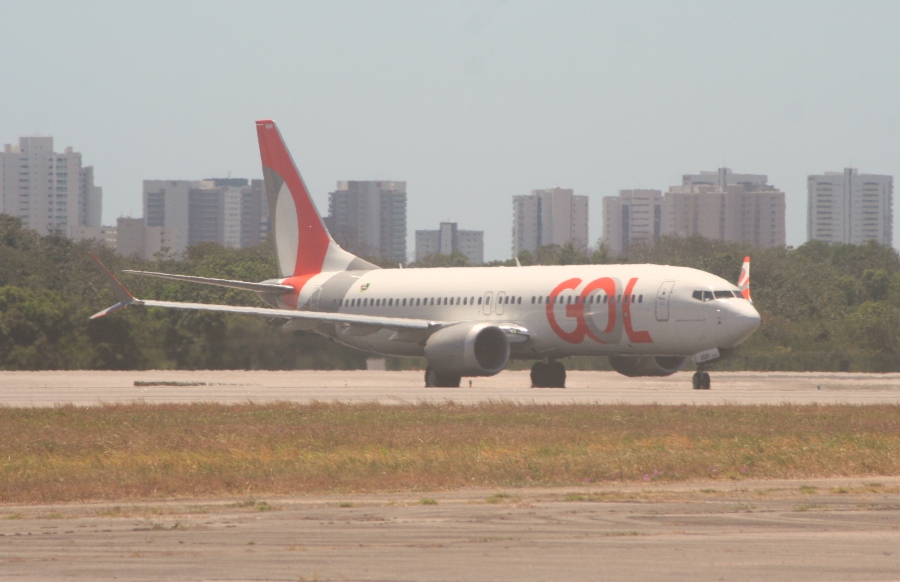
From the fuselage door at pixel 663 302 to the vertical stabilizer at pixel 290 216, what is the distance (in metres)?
14.3

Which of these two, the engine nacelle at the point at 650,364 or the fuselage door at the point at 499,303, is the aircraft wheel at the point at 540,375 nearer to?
the fuselage door at the point at 499,303

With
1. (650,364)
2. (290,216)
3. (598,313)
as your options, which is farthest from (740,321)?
(290,216)

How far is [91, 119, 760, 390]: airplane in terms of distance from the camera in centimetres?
3925

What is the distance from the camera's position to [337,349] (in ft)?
171

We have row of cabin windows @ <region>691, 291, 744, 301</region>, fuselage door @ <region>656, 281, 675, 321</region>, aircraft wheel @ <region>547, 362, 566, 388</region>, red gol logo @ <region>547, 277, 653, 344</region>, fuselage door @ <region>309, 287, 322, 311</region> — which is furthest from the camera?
fuselage door @ <region>309, 287, 322, 311</region>

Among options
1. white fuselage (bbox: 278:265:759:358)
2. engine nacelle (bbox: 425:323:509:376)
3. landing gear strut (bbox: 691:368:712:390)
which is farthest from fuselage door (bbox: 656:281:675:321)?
engine nacelle (bbox: 425:323:509:376)

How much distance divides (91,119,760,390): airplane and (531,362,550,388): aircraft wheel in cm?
4

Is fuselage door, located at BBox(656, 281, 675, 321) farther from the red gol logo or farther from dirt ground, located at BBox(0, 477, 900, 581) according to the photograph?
dirt ground, located at BBox(0, 477, 900, 581)

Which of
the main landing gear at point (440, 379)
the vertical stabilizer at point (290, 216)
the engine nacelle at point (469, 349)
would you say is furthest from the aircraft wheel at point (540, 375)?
the vertical stabilizer at point (290, 216)

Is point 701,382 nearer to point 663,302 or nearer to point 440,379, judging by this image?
point 663,302

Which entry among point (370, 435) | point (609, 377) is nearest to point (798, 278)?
point (609, 377)

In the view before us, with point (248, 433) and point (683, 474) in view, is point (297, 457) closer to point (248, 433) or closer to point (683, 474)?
point (248, 433)

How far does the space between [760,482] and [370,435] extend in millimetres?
7822

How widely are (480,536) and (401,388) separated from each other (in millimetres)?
29081
